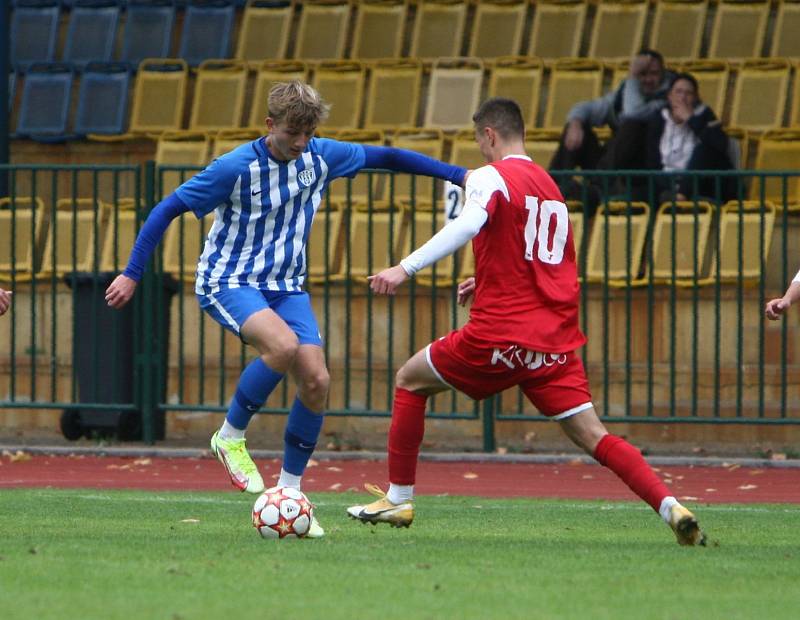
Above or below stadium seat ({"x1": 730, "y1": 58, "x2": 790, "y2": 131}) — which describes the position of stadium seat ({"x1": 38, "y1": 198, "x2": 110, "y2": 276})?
below

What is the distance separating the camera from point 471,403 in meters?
13.3

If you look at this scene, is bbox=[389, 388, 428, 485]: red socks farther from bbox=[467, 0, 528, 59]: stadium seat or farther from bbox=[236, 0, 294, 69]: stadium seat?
bbox=[236, 0, 294, 69]: stadium seat

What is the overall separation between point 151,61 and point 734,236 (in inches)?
287

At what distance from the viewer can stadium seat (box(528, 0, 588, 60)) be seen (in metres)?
17.5

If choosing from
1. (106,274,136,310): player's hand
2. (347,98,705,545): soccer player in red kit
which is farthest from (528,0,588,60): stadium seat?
(106,274,136,310): player's hand

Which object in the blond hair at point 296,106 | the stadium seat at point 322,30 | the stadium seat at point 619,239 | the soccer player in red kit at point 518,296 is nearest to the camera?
the soccer player in red kit at point 518,296

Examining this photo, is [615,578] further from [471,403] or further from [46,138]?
[46,138]

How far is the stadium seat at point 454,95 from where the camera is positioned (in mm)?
16891

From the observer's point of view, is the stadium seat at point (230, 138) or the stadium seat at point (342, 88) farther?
the stadium seat at point (342, 88)

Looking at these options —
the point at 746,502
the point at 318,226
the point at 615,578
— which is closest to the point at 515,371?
the point at 615,578

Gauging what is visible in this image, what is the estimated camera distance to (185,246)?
1447 cm

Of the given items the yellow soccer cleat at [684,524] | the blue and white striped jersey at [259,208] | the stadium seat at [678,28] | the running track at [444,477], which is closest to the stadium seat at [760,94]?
the stadium seat at [678,28]

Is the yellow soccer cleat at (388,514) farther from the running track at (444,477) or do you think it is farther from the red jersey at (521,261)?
the running track at (444,477)

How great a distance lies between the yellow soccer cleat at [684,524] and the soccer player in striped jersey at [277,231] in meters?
1.89
